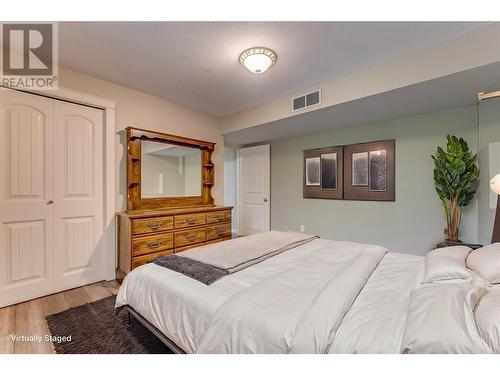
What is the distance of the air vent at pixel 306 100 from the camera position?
2.80 meters

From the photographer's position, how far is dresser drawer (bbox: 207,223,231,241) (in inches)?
130

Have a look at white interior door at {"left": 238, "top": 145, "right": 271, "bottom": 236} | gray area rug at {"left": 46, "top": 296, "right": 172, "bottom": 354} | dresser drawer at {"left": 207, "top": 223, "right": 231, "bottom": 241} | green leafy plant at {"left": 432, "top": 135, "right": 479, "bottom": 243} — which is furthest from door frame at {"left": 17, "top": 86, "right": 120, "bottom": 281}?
green leafy plant at {"left": 432, "top": 135, "right": 479, "bottom": 243}

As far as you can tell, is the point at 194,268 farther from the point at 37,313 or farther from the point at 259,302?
the point at 37,313

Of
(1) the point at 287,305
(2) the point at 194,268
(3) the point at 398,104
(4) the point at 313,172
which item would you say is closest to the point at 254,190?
(4) the point at 313,172

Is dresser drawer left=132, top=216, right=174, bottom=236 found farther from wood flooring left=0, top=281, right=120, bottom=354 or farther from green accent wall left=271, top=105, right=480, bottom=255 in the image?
green accent wall left=271, top=105, right=480, bottom=255

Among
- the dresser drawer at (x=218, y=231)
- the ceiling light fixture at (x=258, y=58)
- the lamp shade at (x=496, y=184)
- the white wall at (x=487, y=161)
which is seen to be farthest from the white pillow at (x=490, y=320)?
the dresser drawer at (x=218, y=231)

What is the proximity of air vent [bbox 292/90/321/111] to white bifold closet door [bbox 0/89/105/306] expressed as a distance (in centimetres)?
243

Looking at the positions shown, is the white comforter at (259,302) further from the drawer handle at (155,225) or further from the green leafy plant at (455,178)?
the green leafy plant at (455,178)

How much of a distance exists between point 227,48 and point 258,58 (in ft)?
0.98

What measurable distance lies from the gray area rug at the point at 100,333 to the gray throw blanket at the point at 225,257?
21.5 inches

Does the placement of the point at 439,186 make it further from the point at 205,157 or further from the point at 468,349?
the point at 205,157
